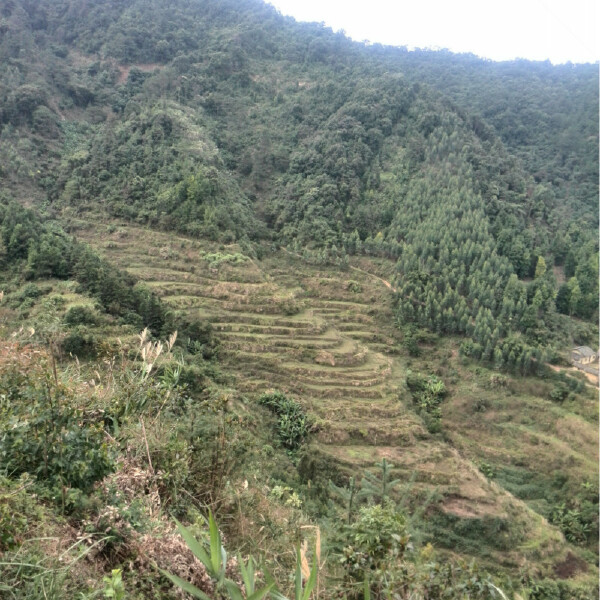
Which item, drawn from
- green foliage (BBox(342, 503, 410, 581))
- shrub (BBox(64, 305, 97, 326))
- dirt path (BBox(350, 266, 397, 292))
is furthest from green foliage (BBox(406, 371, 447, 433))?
green foliage (BBox(342, 503, 410, 581))

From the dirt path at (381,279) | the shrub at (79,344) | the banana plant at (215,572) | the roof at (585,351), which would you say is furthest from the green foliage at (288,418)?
the roof at (585,351)

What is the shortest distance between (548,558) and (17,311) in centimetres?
1966

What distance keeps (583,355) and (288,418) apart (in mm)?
18948

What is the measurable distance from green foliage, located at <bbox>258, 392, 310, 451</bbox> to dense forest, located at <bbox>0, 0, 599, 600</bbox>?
121 millimetres

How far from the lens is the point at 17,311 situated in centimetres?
1565

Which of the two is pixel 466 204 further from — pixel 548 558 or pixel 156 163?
pixel 548 558

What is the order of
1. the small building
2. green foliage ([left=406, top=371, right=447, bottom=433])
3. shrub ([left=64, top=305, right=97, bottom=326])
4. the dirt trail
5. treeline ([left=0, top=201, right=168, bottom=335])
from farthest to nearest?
the dirt trail, the small building, green foliage ([left=406, top=371, right=447, bottom=433]), treeline ([left=0, top=201, right=168, bottom=335]), shrub ([left=64, top=305, right=97, bottom=326])

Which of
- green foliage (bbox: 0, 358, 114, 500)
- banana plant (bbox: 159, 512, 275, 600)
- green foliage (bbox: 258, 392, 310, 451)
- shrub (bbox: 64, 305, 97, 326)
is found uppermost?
banana plant (bbox: 159, 512, 275, 600)

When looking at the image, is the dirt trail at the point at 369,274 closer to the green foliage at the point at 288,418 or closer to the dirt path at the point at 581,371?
the dirt path at the point at 581,371

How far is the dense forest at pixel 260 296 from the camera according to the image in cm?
241

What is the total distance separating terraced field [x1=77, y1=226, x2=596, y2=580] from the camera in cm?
1639

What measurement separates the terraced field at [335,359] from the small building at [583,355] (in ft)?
22.7

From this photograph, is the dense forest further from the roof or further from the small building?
the small building

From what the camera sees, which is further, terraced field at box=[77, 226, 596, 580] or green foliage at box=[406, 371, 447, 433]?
green foliage at box=[406, 371, 447, 433]
